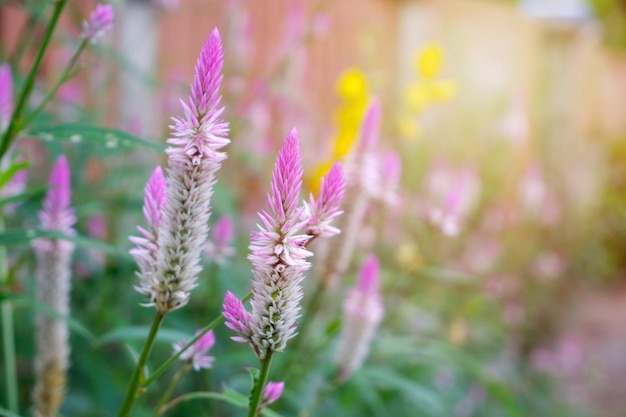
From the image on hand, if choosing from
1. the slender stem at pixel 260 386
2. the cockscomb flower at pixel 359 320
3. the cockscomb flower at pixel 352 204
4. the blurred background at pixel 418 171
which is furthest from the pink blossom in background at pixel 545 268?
the slender stem at pixel 260 386

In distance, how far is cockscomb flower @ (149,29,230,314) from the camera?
56cm

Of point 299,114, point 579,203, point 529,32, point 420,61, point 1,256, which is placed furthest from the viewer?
point 529,32

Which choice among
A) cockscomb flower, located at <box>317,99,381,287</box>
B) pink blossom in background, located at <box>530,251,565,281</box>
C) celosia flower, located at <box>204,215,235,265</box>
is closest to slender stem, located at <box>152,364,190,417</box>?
celosia flower, located at <box>204,215,235,265</box>

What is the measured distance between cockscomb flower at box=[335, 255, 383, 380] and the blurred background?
0.18 meters

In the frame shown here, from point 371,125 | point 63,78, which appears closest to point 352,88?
point 371,125

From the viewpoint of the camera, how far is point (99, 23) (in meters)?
0.86

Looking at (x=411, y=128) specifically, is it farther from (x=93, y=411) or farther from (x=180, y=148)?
(x=180, y=148)

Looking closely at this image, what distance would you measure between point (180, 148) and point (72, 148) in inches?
72.8

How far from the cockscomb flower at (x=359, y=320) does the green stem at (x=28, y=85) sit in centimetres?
63

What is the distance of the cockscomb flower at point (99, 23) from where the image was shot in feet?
2.81

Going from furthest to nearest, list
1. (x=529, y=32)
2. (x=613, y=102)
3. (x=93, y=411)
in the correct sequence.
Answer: (x=613, y=102)
(x=529, y=32)
(x=93, y=411)

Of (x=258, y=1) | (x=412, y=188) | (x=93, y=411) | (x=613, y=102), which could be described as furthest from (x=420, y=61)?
(x=613, y=102)

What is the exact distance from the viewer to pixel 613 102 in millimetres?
10641

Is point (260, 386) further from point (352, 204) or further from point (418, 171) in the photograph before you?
point (418, 171)
